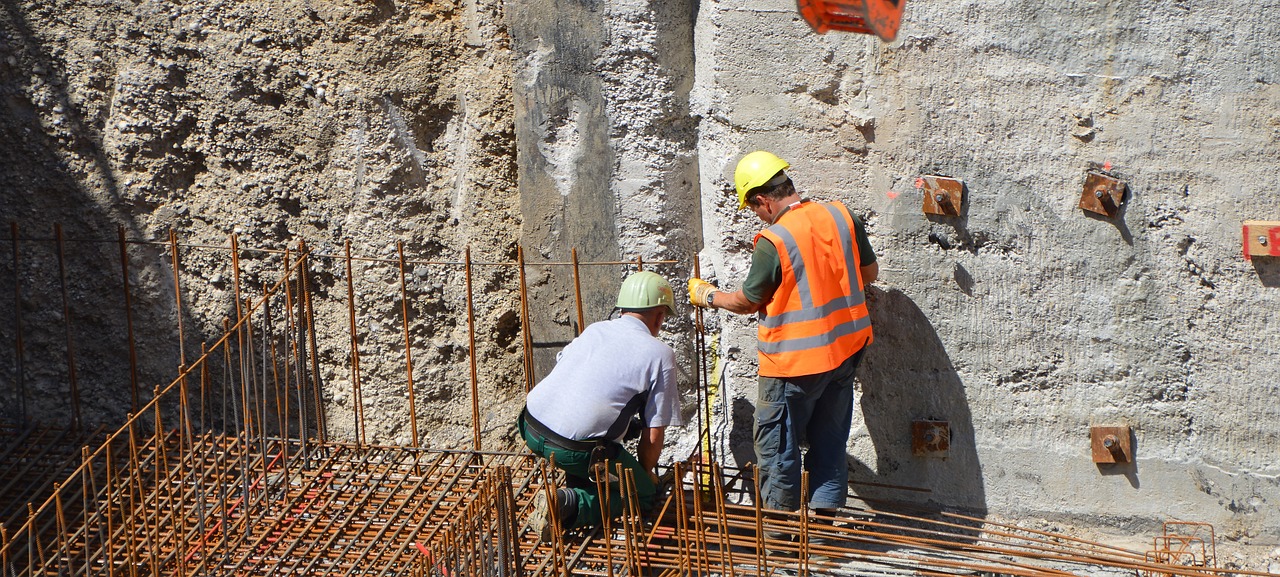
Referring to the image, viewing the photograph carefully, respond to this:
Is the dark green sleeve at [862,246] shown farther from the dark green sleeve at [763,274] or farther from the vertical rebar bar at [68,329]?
the vertical rebar bar at [68,329]

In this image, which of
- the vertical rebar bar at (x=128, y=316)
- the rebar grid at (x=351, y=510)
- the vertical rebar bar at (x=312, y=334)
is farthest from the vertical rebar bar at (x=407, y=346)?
the vertical rebar bar at (x=128, y=316)

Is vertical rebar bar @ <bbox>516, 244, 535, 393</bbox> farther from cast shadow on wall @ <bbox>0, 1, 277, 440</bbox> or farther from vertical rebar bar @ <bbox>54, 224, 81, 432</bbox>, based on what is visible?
vertical rebar bar @ <bbox>54, 224, 81, 432</bbox>

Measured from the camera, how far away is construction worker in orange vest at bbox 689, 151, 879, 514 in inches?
162

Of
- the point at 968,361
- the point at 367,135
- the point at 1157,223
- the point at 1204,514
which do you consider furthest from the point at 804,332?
the point at 367,135

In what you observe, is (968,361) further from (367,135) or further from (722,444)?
(367,135)

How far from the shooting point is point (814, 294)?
4.09 m

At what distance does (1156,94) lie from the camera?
408 centimetres

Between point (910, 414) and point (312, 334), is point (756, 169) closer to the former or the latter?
point (910, 414)

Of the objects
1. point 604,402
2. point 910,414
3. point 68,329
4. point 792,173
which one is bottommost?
point 910,414

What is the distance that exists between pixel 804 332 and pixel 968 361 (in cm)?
80

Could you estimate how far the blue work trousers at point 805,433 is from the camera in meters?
4.23

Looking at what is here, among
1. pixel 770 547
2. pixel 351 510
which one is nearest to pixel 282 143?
pixel 351 510

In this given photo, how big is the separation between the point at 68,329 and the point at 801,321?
330 centimetres

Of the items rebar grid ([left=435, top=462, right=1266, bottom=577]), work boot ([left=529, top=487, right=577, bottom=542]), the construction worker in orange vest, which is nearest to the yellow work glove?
the construction worker in orange vest
